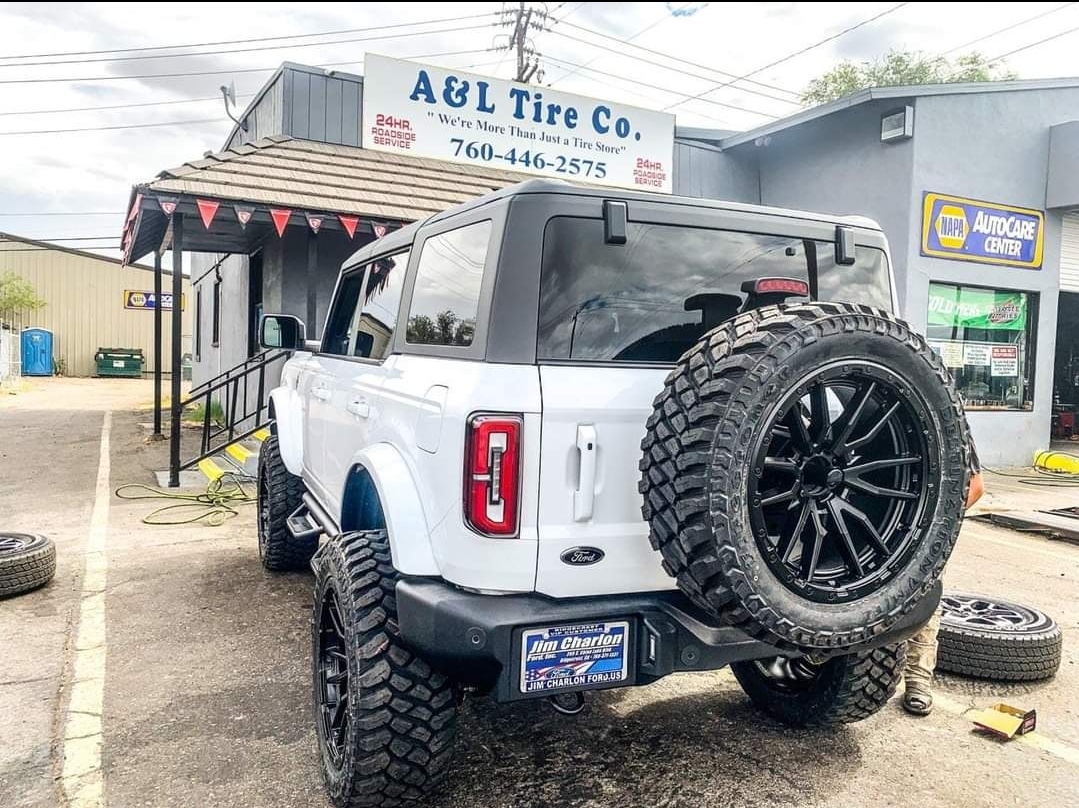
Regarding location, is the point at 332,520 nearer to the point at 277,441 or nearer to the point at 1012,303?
the point at 277,441

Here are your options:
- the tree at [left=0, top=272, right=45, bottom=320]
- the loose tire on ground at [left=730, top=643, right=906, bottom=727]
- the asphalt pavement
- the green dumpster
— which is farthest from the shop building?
the tree at [left=0, top=272, right=45, bottom=320]

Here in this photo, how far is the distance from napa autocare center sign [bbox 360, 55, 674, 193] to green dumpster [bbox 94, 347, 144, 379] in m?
27.3

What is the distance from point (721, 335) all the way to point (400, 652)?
1361mm

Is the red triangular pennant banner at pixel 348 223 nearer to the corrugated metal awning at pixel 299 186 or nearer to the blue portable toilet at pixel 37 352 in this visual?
the corrugated metal awning at pixel 299 186

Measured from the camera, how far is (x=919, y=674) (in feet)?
11.8

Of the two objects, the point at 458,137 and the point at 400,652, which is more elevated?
the point at 458,137

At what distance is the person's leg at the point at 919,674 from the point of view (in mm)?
3549

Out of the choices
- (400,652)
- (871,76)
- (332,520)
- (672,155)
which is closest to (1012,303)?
(672,155)

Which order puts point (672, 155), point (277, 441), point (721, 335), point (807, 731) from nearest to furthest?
point (721, 335) → point (807, 731) → point (277, 441) → point (672, 155)

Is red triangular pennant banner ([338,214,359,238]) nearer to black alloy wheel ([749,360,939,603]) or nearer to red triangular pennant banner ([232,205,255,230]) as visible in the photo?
red triangular pennant banner ([232,205,255,230])

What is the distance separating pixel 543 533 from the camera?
2.37m

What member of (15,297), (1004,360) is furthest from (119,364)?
(1004,360)

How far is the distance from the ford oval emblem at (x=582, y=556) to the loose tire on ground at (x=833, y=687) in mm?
1139

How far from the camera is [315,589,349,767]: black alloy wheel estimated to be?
9.09 ft
